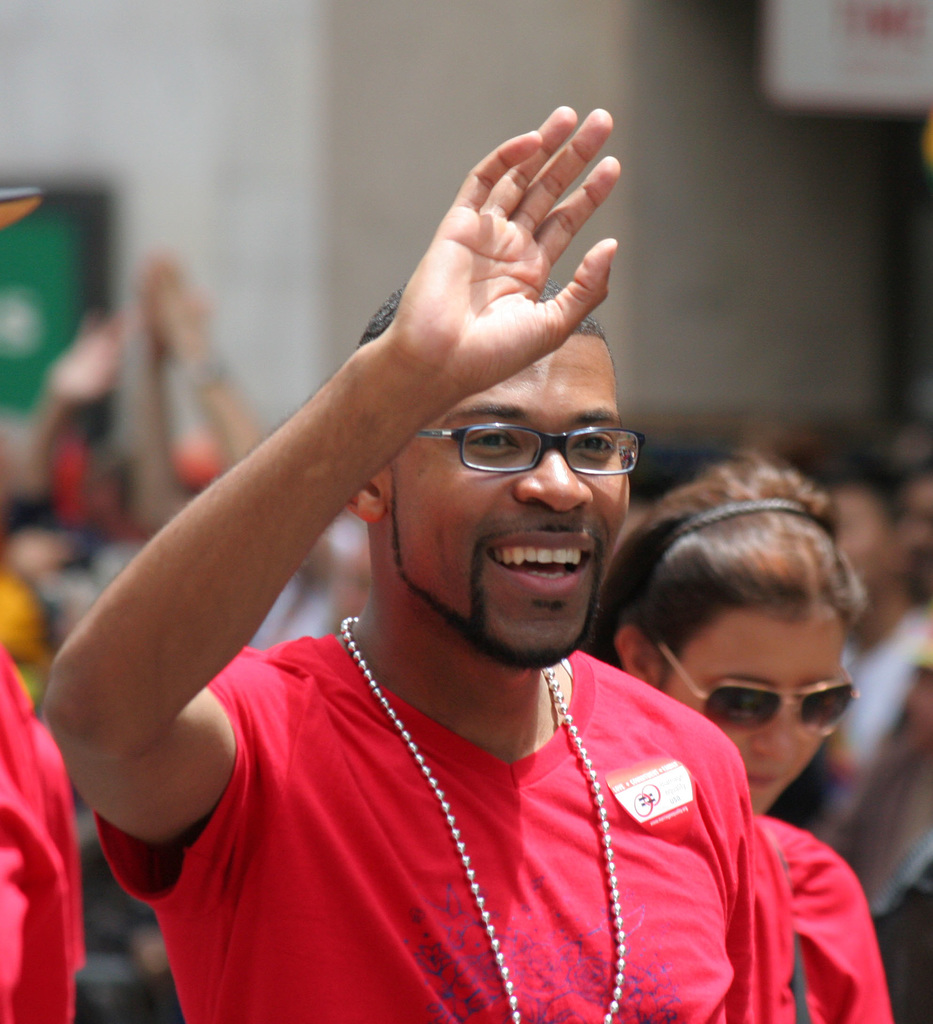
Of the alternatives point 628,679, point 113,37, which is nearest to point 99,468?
point 113,37

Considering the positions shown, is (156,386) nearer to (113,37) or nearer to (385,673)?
(385,673)

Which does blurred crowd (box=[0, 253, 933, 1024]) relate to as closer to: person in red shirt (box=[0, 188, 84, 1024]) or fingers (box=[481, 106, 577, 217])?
person in red shirt (box=[0, 188, 84, 1024])

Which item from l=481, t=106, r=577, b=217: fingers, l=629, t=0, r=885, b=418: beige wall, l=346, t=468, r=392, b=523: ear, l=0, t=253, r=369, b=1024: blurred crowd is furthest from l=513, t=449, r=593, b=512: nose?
l=629, t=0, r=885, b=418: beige wall

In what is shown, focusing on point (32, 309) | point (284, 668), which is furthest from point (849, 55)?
point (32, 309)

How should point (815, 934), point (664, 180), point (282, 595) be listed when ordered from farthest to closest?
point (664, 180) < point (282, 595) < point (815, 934)

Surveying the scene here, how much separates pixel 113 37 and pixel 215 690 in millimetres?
9576

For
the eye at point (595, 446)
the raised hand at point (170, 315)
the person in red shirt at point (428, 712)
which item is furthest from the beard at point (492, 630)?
the raised hand at point (170, 315)

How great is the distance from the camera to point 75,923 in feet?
8.38

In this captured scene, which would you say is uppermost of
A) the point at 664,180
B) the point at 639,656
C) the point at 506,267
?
the point at 506,267

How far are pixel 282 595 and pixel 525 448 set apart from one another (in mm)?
2189

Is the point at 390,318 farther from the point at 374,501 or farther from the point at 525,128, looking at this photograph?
the point at 525,128

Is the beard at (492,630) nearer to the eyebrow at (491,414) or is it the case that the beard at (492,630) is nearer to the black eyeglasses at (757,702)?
the eyebrow at (491,414)

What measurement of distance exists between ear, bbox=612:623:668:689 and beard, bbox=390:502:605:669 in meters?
0.70

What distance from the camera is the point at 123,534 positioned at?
24.9 feet
